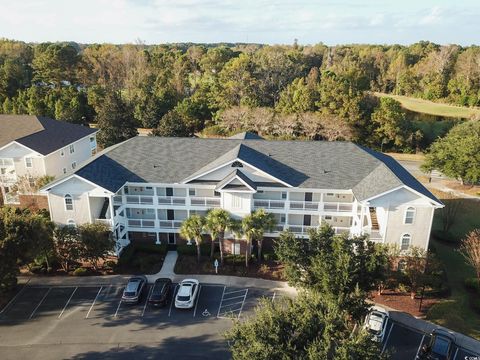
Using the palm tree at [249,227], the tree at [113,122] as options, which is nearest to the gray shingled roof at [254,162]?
the palm tree at [249,227]

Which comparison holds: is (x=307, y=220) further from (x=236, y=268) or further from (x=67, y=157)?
(x=67, y=157)

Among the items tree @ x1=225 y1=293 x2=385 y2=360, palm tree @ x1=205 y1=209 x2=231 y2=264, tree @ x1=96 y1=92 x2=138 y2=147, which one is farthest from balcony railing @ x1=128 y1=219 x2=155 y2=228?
tree @ x1=96 y1=92 x2=138 y2=147

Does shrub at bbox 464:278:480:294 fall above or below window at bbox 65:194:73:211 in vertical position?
below

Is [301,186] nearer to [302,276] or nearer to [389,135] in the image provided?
[302,276]

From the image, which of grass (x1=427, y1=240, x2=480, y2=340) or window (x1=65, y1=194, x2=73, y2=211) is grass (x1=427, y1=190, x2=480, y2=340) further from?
window (x1=65, y1=194, x2=73, y2=211)

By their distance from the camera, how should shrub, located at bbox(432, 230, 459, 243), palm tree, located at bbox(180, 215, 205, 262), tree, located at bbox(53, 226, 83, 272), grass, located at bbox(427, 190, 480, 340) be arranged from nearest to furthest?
1. grass, located at bbox(427, 190, 480, 340)
2. tree, located at bbox(53, 226, 83, 272)
3. palm tree, located at bbox(180, 215, 205, 262)
4. shrub, located at bbox(432, 230, 459, 243)

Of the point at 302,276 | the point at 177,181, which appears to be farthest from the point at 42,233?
the point at 302,276
